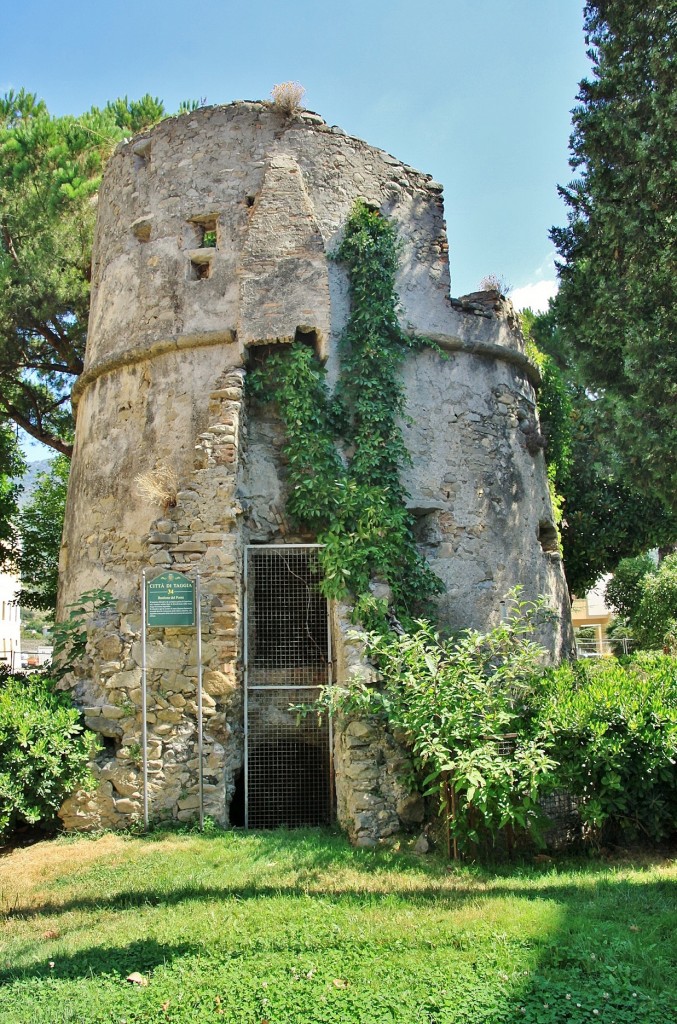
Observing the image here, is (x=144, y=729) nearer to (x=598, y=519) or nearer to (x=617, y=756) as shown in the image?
(x=617, y=756)

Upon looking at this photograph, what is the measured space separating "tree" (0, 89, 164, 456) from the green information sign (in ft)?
28.1

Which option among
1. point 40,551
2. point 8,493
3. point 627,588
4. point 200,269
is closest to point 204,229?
point 200,269

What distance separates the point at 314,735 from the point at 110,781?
6.51 feet

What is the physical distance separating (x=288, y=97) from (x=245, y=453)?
4500 mm

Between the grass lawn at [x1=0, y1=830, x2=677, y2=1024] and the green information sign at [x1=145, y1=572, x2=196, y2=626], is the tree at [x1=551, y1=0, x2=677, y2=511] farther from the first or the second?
the green information sign at [x1=145, y1=572, x2=196, y2=626]

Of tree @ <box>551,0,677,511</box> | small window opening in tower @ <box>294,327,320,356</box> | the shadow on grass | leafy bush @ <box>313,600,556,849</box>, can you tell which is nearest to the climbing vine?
small window opening in tower @ <box>294,327,320,356</box>

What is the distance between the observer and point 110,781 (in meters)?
7.15

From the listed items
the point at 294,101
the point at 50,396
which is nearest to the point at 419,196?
the point at 294,101

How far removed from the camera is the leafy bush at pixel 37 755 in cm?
655

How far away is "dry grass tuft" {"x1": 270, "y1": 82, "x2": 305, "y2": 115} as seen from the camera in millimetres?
9523

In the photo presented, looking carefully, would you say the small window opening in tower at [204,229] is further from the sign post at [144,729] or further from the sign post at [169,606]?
the sign post at [144,729]

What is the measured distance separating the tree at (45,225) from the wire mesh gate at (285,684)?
8604 millimetres

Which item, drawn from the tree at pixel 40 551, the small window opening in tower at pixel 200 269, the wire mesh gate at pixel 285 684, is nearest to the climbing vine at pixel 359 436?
the wire mesh gate at pixel 285 684

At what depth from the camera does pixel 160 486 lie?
8.66 metres
